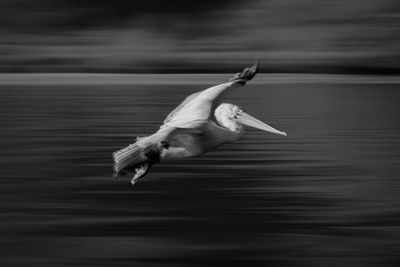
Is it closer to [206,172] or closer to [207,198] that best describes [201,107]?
[207,198]

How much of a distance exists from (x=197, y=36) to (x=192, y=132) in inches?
1416

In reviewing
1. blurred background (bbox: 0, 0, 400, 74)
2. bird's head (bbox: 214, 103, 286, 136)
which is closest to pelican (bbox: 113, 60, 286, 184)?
bird's head (bbox: 214, 103, 286, 136)

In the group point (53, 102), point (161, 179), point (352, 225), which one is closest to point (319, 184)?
point (161, 179)

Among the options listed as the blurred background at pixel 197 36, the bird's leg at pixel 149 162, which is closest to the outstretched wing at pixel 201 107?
the bird's leg at pixel 149 162

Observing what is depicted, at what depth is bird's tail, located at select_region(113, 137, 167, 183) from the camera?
903 centimetres

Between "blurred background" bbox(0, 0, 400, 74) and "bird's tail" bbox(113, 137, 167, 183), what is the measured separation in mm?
30956

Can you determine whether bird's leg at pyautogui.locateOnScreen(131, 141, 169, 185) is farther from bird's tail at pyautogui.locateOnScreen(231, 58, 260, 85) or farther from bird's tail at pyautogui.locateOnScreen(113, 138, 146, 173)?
bird's tail at pyautogui.locateOnScreen(231, 58, 260, 85)

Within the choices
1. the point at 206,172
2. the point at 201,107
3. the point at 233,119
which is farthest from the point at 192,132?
the point at 206,172

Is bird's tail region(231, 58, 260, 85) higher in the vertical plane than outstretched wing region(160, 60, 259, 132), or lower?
higher

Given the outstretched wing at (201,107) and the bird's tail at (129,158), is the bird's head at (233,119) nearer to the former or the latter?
the outstretched wing at (201,107)

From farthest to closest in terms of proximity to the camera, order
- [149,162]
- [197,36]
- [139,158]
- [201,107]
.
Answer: [197,36]
[201,107]
[139,158]
[149,162]

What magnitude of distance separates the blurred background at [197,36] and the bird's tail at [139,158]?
102 ft

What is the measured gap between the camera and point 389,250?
8430mm

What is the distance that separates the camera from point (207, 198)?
10898mm
